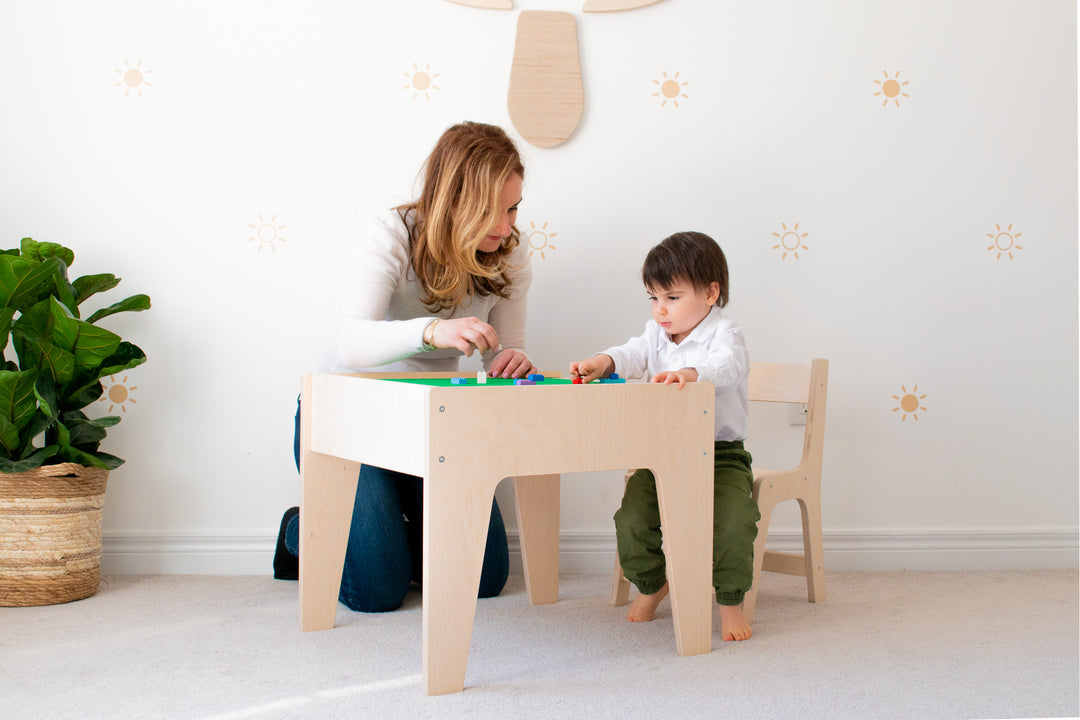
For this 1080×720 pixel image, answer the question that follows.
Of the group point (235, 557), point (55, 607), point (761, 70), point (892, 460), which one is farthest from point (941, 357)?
point (55, 607)

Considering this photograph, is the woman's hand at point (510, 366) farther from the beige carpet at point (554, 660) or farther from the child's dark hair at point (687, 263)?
the beige carpet at point (554, 660)

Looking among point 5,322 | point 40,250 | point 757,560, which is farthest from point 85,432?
point 757,560

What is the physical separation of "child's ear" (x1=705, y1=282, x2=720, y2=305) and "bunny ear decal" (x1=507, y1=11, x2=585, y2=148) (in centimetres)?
49

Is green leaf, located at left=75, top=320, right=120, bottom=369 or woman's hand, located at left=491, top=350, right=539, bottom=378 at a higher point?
green leaf, located at left=75, top=320, right=120, bottom=369

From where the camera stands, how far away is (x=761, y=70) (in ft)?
5.82

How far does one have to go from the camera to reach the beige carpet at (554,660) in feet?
3.42

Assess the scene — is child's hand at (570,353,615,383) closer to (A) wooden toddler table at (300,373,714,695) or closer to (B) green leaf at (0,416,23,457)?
(A) wooden toddler table at (300,373,714,695)

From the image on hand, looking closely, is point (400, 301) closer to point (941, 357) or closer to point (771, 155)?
point (771, 155)

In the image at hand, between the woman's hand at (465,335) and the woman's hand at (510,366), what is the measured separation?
0.34ft

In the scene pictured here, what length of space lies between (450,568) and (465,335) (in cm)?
34

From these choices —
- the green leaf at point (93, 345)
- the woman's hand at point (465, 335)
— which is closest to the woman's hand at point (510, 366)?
the woman's hand at point (465, 335)

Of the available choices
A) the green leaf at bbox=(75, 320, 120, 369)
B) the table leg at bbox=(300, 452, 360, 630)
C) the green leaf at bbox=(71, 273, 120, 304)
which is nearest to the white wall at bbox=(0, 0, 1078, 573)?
the green leaf at bbox=(71, 273, 120, 304)

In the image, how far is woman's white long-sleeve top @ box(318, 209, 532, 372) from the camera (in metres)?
1.37

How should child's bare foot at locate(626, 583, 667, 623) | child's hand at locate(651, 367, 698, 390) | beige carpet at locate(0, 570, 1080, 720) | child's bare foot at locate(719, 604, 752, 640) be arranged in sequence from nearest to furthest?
beige carpet at locate(0, 570, 1080, 720)
child's hand at locate(651, 367, 698, 390)
child's bare foot at locate(719, 604, 752, 640)
child's bare foot at locate(626, 583, 667, 623)
